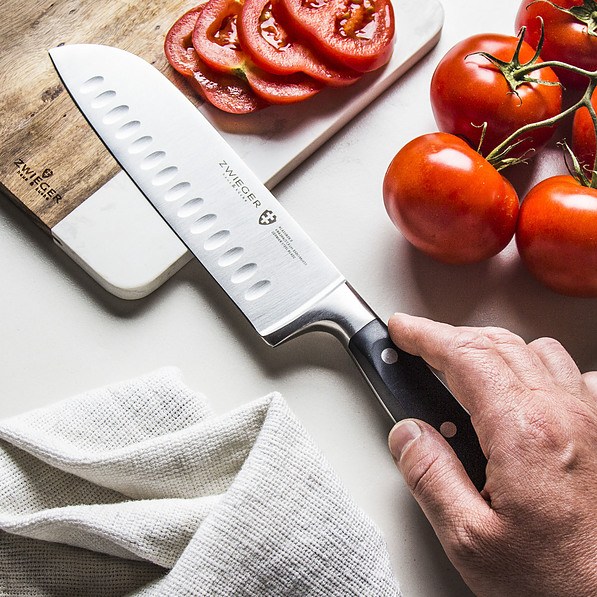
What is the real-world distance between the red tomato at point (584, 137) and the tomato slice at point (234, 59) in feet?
1.29

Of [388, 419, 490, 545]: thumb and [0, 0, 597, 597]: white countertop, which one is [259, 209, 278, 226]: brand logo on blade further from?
[388, 419, 490, 545]: thumb

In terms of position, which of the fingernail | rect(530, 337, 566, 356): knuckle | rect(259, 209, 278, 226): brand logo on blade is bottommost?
rect(530, 337, 566, 356): knuckle

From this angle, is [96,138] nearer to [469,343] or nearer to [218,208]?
[218,208]

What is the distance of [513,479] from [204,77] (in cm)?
75

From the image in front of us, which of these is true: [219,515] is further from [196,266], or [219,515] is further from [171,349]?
[196,266]

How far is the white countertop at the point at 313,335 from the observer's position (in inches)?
45.0

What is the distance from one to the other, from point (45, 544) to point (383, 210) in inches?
27.2

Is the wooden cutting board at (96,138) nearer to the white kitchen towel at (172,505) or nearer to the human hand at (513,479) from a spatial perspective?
the white kitchen towel at (172,505)

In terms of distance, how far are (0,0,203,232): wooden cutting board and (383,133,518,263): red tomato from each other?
0.42m

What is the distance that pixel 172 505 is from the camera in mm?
1015

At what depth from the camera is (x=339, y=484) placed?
1034 millimetres

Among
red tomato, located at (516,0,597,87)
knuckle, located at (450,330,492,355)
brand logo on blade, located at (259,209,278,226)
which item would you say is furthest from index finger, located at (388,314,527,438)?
red tomato, located at (516,0,597,87)

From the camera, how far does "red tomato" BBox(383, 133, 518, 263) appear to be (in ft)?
3.49

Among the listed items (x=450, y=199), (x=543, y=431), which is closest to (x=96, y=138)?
(x=450, y=199)
